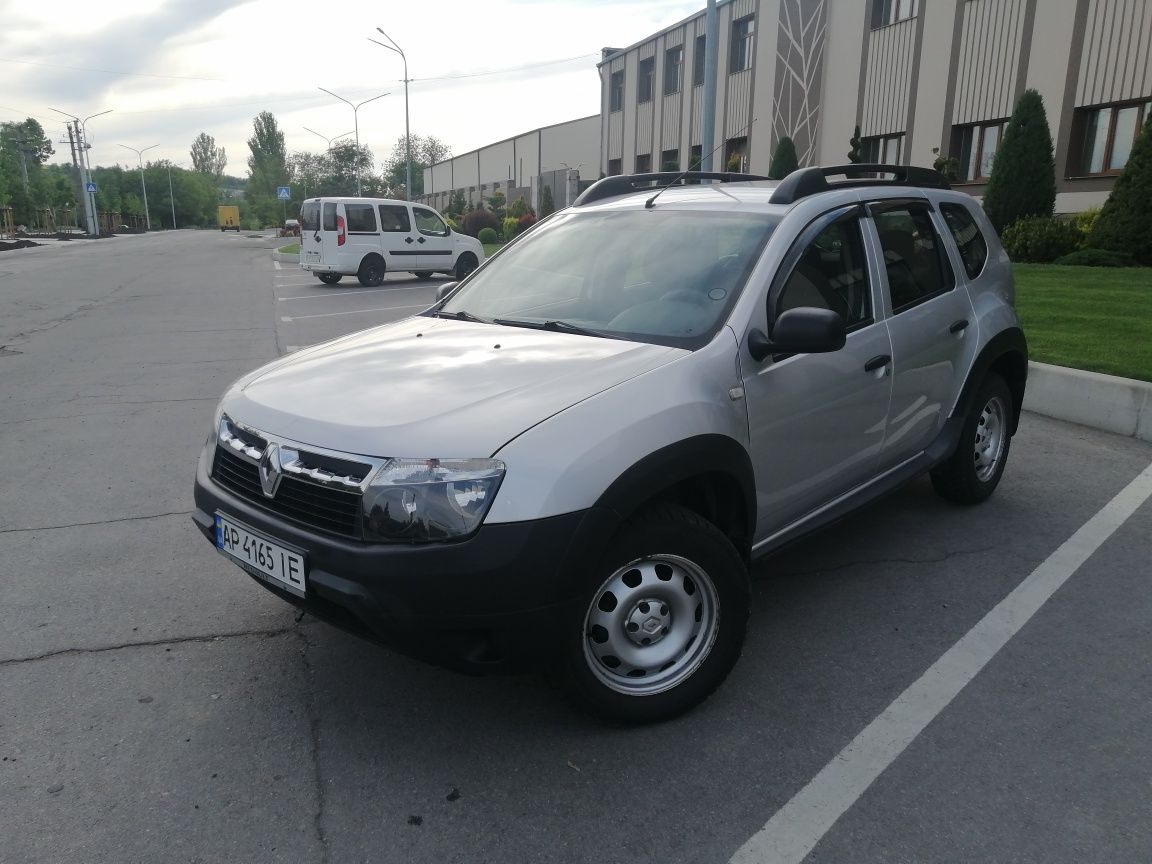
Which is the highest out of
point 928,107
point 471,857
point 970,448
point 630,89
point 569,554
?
point 630,89

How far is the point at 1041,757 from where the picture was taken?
274 centimetres

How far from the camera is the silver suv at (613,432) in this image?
2.48m

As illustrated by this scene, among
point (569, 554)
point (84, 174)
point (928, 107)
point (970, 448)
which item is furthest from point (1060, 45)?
point (84, 174)

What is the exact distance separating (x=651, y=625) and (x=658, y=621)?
0.10 feet

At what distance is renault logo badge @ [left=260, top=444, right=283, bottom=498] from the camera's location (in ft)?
9.01

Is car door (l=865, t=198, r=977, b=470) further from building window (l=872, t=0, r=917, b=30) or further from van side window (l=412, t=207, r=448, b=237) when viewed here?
building window (l=872, t=0, r=917, b=30)

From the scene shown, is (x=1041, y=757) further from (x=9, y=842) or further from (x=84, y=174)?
(x=84, y=174)

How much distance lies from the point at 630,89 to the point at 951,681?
130 ft

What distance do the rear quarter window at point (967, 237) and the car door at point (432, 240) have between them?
17.0m

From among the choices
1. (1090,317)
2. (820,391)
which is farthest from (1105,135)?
(820,391)

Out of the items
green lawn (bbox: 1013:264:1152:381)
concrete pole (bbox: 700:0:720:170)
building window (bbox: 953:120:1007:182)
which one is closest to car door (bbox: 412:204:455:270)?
concrete pole (bbox: 700:0:720:170)

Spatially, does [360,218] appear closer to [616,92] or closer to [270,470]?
[270,470]

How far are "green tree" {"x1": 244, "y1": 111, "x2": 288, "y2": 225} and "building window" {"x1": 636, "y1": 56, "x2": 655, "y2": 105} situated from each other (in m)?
88.5

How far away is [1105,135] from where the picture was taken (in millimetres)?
18750
